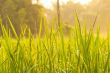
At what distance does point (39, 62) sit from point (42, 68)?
0.11 feet

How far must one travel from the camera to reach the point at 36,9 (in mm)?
18453

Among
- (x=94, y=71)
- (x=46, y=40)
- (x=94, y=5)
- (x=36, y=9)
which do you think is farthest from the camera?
(x=94, y=5)

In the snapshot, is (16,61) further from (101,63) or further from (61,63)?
(101,63)

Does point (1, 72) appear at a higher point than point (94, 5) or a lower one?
higher

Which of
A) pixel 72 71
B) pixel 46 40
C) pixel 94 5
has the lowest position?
pixel 94 5

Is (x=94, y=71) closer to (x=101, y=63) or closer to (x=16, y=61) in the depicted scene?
(x=101, y=63)

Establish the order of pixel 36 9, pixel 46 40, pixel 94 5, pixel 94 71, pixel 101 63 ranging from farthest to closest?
pixel 94 5 < pixel 36 9 < pixel 46 40 < pixel 101 63 < pixel 94 71

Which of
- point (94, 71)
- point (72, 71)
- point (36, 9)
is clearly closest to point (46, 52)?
point (72, 71)

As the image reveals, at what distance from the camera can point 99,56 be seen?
4.58ft

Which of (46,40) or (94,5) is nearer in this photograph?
(46,40)

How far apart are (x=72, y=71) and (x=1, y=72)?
1.02 feet

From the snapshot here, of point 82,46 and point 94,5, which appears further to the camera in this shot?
point 94,5

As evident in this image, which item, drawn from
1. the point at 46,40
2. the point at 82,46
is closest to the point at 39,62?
the point at 46,40

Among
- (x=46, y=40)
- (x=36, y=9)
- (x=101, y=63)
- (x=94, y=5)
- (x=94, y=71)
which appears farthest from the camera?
(x=94, y=5)
